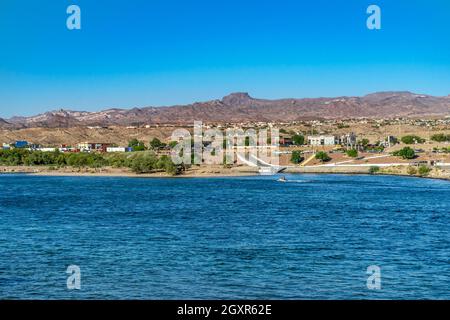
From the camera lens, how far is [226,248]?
60.3ft

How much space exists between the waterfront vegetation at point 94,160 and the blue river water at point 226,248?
30.7 m

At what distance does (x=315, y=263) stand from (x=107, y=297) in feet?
18.8

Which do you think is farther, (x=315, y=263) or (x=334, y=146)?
(x=334, y=146)

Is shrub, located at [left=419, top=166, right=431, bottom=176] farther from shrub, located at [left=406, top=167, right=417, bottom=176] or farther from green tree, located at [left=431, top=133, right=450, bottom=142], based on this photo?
green tree, located at [left=431, top=133, right=450, bottom=142]

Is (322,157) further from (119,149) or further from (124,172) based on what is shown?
(119,149)

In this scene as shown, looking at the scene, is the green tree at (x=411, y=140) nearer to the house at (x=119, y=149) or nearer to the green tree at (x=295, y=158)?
the green tree at (x=295, y=158)

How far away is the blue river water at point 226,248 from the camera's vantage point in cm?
1339

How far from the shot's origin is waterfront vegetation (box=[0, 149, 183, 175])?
65188mm

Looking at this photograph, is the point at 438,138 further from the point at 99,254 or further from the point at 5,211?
the point at 99,254

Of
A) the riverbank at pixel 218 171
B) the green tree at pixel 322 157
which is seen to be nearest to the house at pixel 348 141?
the green tree at pixel 322 157

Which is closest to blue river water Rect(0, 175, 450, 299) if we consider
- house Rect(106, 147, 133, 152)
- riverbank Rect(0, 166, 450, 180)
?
riverbank Rect(0, 166, 450, 180)

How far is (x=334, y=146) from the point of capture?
3310 inches
